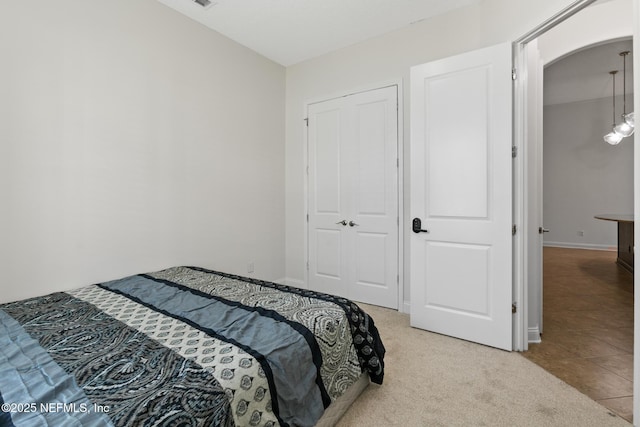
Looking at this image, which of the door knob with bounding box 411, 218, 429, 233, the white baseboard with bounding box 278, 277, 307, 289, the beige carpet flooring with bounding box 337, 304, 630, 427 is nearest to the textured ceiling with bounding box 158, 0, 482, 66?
the door knob with bounding box 411, 218, 429, 233

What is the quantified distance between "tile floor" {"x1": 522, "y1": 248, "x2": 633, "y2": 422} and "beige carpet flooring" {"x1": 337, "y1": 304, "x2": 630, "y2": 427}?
0.44 feet

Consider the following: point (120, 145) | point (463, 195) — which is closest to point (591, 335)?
point (463, 195)

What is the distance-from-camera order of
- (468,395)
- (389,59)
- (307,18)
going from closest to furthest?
1. (468,395)
2. (307,18)
3. (389,59)

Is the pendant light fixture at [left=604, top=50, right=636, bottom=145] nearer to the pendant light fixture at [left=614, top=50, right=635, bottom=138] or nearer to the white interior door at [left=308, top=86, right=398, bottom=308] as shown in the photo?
the pendant light fixture at [left=614, top=50, right=635, bottom=138]

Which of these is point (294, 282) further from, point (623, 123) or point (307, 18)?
point (623, 123)

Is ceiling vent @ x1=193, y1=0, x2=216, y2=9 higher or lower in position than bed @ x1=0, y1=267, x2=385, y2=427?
higher

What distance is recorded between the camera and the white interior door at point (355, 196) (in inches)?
126

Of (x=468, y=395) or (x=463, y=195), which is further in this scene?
(x=463, y=195)

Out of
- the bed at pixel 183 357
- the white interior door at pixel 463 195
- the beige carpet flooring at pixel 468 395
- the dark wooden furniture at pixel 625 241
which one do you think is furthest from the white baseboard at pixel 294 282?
the dark wooden furniture at pixel 625 241

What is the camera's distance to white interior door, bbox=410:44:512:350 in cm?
229

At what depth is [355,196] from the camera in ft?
11.2

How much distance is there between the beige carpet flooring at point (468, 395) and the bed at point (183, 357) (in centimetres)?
18

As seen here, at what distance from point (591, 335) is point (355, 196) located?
2343 millimetres

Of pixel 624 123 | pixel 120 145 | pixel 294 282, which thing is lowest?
pixel 294 282
